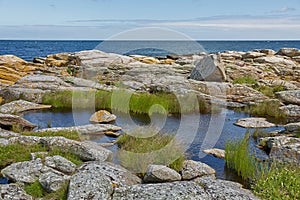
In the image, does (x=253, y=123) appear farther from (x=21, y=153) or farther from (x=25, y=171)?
(x=25, y=171)

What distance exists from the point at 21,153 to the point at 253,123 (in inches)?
382

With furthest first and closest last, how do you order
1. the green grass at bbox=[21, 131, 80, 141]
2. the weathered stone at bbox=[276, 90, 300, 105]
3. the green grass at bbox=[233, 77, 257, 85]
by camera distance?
1. the green grass at bbox=[233, 77, 257, 85]
2. the weathered stone at bbox=[276, 90, 300, 105]
3. the green grass at bbox=[21, 131, 80, 141]

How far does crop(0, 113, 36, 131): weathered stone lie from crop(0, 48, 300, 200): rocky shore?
0.11 ft

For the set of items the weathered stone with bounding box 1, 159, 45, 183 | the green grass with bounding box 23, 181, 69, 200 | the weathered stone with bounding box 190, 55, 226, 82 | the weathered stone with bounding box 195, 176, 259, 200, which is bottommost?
the green grass with bounding box 23, 181, 69, 200

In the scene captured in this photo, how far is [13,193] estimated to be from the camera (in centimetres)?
704

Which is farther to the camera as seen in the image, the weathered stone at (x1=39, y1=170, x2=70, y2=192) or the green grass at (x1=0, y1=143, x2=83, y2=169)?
the green grass at (x1=0, y1=143, x2=83, y2=169)

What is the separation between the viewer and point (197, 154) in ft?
36.6

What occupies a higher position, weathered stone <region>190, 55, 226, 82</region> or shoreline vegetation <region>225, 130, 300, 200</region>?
weathered stone <region>190, 55, 226, 82</region>

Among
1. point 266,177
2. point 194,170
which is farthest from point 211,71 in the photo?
point 266,177

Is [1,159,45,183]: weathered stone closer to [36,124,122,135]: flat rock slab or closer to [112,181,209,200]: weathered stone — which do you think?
[112,181,209,200]: weathered stone

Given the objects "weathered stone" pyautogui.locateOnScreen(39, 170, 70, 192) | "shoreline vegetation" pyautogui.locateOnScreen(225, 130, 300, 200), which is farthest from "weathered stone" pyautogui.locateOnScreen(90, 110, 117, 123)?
"weathered stone" pyautogui.locateOnScreen(39, 170, 70, 192)

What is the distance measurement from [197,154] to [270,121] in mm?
6531

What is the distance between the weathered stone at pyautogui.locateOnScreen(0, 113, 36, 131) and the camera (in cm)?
1296

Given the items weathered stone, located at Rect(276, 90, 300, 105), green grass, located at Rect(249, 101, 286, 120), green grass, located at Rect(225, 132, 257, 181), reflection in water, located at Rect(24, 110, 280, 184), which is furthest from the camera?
weathered stone, located at Rect(276, 90, 300, 105)
